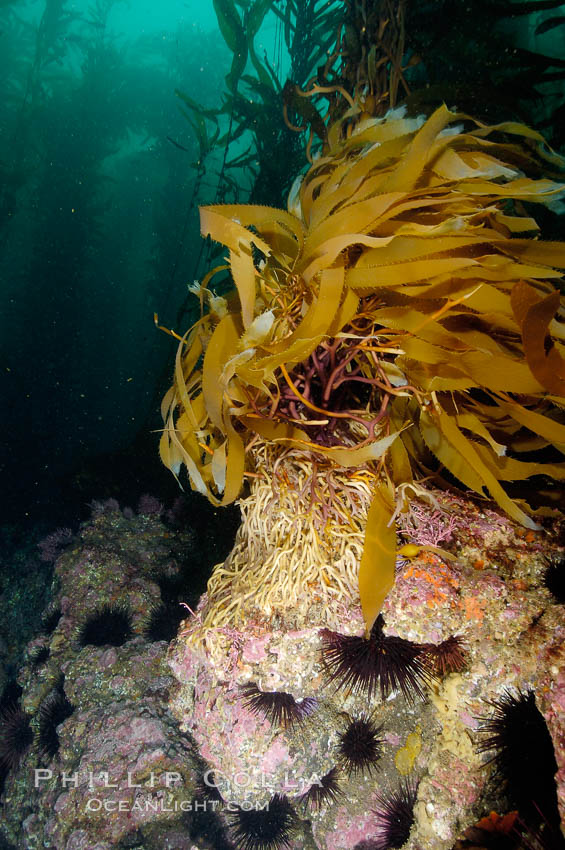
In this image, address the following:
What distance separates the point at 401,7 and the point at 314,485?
3.36 meters

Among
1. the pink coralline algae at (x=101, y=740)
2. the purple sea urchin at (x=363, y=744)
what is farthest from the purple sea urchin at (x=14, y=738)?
the purple sea urchin at (x=363, y=744)

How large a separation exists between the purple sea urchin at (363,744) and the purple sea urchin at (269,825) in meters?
0.88

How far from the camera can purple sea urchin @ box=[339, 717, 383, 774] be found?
235cm

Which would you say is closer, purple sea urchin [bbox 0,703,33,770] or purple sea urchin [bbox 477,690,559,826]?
Answer: purple sea urchin [bbox 477,690,559,826]

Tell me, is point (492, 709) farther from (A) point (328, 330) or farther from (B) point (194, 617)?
(A) point (328, 330)

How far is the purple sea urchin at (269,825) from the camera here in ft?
9.32

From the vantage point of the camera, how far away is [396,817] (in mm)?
2264

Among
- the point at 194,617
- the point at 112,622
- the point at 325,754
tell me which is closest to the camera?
the point at 194,617

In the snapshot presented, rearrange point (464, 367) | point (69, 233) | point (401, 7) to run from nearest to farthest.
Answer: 1. point (464, 367)
2. point (401, 7)
3. point (69, 233)

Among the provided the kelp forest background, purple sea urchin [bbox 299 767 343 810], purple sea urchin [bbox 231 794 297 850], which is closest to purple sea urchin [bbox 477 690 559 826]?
purple sea urchin [bbox 299 767 343 810]

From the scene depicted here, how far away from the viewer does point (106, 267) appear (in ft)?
100

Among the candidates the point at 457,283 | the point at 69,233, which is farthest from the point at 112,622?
the point at 69,233

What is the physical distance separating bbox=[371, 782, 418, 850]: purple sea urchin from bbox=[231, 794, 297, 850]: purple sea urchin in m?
0.76

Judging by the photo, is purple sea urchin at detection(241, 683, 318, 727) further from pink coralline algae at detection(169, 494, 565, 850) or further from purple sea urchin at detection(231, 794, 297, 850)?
purple sea urchin at detection(231, 794, 297, 850)
